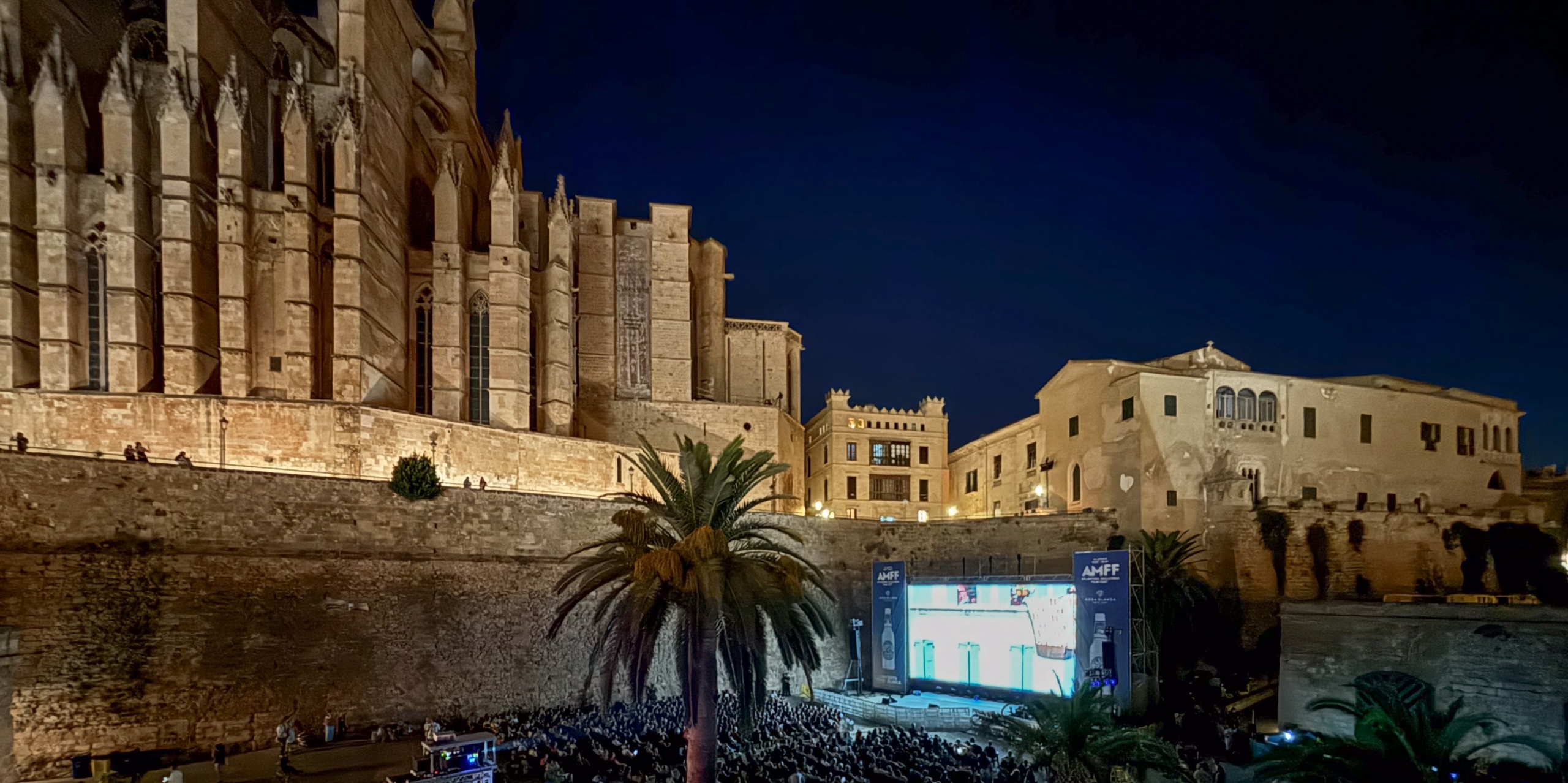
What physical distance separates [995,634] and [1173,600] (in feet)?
17.9

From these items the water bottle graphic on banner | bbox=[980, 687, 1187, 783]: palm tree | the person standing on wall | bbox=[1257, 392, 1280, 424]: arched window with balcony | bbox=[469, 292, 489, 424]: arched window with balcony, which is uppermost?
bbox=[469, 292, 489, 424]: arched window with balcony

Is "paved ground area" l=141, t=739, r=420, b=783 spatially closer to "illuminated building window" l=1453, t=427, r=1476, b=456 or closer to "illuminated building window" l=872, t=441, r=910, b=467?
"illuminated building window" l=872, t=441, r=910, b=467

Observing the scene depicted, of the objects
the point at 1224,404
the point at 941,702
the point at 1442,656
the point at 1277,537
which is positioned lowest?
the point at 941,702

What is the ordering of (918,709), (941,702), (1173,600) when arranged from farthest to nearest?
(941,702), (1173,600), (918,709)

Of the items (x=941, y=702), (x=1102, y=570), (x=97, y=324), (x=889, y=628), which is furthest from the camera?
(x=889, y=628)

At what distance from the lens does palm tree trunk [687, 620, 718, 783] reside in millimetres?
12281

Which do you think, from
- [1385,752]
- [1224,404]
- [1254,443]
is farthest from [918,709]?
[1254,443]

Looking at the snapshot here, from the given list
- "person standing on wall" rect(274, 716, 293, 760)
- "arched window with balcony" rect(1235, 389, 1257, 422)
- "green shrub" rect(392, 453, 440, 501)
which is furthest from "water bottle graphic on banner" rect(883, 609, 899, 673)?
"person standing on wall" rect(274, 716, 293, 760)

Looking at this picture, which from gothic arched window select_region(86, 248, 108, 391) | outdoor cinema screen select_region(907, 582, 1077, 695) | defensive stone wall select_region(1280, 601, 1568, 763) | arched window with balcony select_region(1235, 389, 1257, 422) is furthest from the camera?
arched window with balcony select_region(1235, 389, 1257, 422)

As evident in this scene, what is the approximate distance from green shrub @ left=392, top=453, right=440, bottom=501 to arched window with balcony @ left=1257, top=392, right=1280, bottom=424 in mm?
30540

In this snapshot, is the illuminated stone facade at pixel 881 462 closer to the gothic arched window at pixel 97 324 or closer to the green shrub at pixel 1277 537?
the green shrub at pixel 1277 537

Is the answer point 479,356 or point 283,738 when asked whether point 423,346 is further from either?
point 283,738

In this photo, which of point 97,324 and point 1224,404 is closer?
point 97,324

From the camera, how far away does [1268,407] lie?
3044 centimetres
